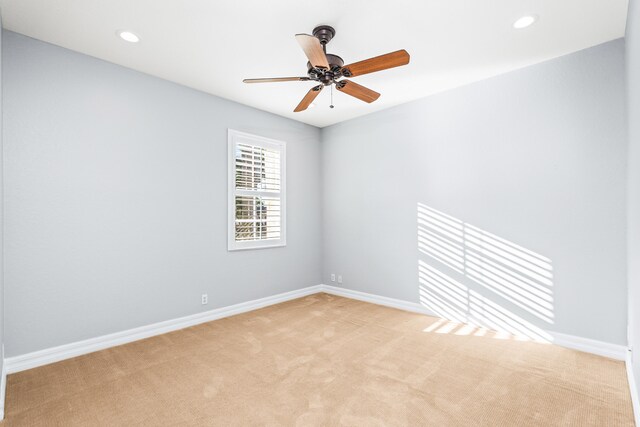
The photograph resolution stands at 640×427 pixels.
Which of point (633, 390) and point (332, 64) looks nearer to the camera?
point (633, 390)

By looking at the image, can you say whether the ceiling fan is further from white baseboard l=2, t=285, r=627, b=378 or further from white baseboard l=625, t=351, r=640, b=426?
white baseboard l=2, t=285, r=627, b=378

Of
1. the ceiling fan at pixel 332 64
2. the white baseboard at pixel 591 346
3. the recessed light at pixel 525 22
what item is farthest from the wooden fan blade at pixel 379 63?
the white baseboard at pixel 591 346

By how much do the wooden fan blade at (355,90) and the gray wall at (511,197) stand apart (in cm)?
143

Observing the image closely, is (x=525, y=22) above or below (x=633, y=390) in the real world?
above

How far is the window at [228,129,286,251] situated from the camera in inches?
164

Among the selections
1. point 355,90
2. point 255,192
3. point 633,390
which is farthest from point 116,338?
point 633,390

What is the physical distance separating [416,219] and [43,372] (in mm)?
4116

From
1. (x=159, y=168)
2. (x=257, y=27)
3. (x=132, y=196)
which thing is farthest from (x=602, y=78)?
(x=132, y=196)

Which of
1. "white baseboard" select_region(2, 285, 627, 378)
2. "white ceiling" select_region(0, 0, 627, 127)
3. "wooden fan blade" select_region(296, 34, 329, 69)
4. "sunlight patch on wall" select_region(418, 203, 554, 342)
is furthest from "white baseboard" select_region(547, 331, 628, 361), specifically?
"wooden fan blade" select_region(296, 34, 329, 69)

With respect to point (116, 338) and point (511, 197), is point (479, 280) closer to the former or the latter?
point (511, 197)

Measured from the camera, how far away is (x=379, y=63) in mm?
2316

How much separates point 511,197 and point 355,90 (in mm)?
2054

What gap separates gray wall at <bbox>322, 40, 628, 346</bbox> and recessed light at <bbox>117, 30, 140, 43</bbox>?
309 centimetres

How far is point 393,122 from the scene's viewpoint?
4422mm
